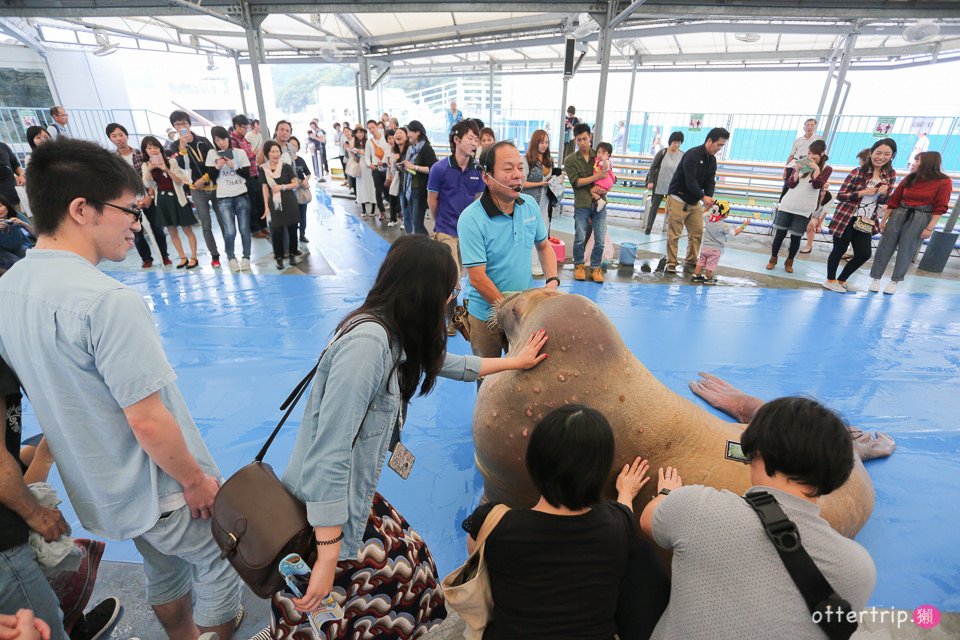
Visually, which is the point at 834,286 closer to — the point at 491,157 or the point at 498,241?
the point at 498,241

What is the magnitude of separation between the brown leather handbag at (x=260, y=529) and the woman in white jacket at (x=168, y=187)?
6177 millimetres

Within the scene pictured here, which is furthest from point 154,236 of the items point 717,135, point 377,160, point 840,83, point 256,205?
point 840,83

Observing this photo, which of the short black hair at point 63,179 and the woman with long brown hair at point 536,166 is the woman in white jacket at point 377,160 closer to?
the woman with long brown hair at point 536,166

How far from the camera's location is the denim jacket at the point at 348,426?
51.5 inches

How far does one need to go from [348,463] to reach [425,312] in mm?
471

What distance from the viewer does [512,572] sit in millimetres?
1382

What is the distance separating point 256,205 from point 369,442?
7912 millimetres

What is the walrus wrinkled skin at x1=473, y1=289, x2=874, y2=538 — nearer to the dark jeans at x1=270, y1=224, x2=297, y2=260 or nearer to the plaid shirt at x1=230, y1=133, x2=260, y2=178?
the dark jeans at x1=270, y1=224, x2=297, y2=260

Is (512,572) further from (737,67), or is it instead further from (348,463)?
(737,67)

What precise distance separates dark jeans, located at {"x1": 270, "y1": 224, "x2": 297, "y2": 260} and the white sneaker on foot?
23.6 ft

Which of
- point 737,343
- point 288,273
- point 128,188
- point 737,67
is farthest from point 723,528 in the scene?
point 737,67

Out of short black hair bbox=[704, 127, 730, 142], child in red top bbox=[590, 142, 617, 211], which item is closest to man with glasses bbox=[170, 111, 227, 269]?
child in red top bbox=[590, 142, 617, 211]

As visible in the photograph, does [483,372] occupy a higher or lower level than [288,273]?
higher

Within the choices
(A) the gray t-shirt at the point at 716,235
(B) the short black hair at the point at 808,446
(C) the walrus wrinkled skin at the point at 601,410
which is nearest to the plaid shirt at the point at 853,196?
(A) the gray t-shirt at the point at 716,235
